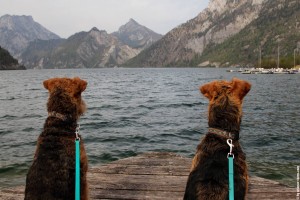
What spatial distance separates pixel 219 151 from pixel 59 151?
2.06m

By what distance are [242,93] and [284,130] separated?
1710 cm

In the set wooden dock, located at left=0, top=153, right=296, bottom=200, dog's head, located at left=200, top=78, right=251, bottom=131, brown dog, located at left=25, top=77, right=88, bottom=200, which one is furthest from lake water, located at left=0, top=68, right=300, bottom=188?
dog's head, located at left=200, top=78, right=251, bottom=131

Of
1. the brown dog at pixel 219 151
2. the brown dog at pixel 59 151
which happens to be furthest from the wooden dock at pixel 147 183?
the brown dog at pixel 219 151

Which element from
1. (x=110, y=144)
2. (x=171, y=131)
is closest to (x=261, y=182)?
(x=110, y=144)

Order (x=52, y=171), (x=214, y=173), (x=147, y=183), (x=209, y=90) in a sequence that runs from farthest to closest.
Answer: (x=147, y=183) < (x=209, y=90) < (x=52, y=171) < (x=214, y=173)

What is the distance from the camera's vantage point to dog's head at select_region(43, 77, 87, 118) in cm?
444

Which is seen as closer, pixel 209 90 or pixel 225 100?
pixel 225 100

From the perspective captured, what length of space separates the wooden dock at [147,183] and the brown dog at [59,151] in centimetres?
225

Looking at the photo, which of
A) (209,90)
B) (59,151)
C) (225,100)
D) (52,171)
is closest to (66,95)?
(59,151)

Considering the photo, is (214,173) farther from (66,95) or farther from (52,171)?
(66,95)

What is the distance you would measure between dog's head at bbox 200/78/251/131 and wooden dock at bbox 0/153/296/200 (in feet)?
8.70

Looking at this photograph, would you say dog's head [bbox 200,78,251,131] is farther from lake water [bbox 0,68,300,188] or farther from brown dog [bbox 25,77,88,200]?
lake water [bbox 0,68,300,188]

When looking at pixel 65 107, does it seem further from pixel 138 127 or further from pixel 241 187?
pixel 138 127

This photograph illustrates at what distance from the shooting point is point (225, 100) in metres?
4.24
